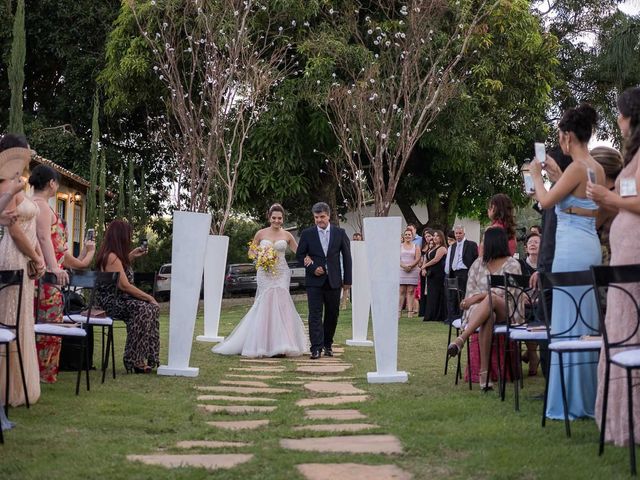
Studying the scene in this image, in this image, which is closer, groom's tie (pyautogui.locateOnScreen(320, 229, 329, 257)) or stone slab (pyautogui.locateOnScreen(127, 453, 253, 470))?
stone slab (pyautogui.locateOnScreen(127, 453, 253, 470))

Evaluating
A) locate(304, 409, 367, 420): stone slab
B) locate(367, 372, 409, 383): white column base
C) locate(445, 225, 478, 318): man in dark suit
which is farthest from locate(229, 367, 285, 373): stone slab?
locate(445, 225, 478, 318): man in dark suit

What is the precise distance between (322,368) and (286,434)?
5.00 metres

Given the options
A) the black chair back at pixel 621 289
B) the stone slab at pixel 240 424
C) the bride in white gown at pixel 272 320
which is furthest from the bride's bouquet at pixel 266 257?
the black chair back at pixel 621 289

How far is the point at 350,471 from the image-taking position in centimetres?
531

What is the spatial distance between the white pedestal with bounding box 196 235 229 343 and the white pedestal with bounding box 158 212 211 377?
5571mm

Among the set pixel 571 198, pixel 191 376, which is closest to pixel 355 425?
pixel 571 198

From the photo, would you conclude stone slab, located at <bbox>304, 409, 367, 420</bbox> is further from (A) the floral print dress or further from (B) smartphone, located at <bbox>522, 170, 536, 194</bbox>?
(A) the floral print dress

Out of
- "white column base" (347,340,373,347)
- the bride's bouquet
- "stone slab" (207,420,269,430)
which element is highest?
the bride's bouquet

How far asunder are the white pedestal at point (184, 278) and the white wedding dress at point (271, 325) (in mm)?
2836

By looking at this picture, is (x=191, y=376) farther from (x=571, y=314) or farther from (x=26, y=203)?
(x=571, y=314)

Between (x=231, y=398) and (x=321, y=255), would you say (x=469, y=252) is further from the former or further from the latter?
(x=231, y=398)

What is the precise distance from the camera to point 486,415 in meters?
7.20

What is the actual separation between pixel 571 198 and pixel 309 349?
7624mm

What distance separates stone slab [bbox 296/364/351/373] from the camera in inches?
443
